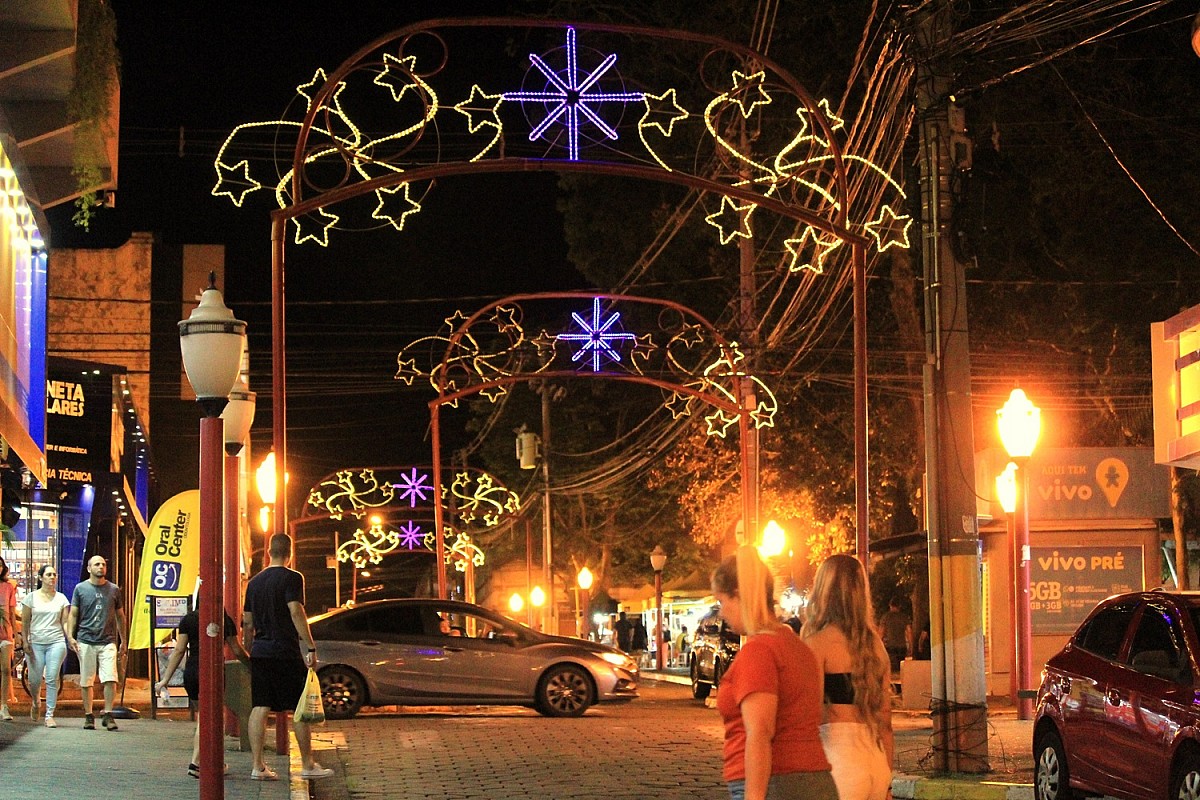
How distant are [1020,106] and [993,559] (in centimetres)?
783

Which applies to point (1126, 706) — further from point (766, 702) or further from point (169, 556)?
point (169, 556)

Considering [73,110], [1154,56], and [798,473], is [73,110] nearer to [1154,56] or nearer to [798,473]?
[1154,56]

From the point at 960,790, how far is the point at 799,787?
327 inches

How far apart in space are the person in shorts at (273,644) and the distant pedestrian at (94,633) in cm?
515

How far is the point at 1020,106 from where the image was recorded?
29.0 metres

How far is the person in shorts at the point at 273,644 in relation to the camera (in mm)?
13156

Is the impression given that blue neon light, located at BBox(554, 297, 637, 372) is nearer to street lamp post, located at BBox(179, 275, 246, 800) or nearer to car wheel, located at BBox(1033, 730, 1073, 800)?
car wheel, located at BBox(1033, 730, 1073, 800)

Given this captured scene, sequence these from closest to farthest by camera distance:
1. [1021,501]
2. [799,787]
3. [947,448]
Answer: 1. [799,787]
2. [947,448]
3. [1021,501]

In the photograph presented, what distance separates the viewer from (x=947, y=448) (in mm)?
14703

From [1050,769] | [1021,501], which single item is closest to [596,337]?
[1021,501]

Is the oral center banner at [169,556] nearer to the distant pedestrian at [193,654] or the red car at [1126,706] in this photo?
the distant pedestrian at [193,654]

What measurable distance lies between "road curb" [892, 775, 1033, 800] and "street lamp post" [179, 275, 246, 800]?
20.0 feet

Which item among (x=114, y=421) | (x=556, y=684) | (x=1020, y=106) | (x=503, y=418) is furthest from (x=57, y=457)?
(x=503, y=418)

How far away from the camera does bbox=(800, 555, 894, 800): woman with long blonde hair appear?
656 centimetres
